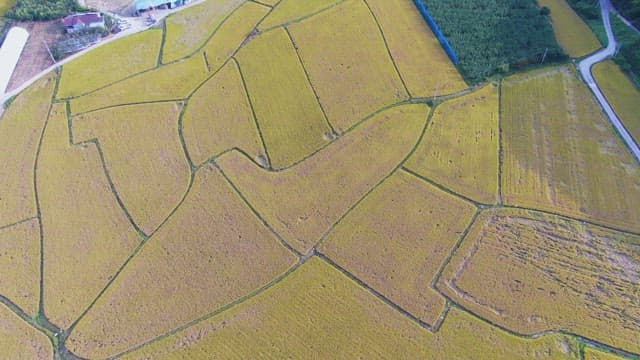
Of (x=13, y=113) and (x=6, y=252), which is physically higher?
(x=13, y=113)

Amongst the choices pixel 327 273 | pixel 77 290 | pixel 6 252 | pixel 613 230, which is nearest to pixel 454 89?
pixel 613 230

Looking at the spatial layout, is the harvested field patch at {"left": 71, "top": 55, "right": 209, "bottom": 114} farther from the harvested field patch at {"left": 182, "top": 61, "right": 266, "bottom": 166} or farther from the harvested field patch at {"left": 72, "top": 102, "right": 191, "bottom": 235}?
the harvested field patch at {"left": 182, "top": 61, "right": 266, "bottom": 166}

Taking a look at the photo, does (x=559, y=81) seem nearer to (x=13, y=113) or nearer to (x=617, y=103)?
(x=617, y=103)

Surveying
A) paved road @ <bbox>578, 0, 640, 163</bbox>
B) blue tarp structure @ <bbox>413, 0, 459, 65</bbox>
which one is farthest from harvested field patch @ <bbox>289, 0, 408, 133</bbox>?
paved road @ <bbox>578, 0, 640, 163</bbox>

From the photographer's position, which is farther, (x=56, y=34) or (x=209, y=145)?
(x=56, y=34)

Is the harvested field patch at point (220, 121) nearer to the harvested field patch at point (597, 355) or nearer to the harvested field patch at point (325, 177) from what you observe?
the harvested field patch at point (325, 177)

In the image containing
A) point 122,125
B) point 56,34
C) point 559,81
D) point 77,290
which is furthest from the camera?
point 56,34

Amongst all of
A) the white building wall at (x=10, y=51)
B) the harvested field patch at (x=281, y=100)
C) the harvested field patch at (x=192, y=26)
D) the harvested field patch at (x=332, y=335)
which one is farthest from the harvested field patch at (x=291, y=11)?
the harvested field patch at (x=332, y=335)
